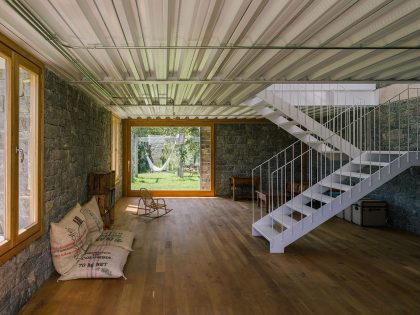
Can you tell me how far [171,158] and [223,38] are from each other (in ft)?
27.3

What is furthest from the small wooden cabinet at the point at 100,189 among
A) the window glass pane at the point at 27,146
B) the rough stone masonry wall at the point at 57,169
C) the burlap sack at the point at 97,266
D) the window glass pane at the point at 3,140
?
the window glass pane at the point at 3,140

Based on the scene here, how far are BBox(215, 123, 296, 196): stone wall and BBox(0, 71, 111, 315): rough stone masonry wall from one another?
16.7 feet

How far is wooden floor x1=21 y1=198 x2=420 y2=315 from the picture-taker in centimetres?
342

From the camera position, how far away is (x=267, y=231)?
232 inches

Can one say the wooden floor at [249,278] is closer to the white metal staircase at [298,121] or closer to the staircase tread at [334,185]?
the staircase tread at [334,185]

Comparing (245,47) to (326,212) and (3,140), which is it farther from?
(326,212)

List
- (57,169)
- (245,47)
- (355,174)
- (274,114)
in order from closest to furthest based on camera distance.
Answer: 1. (245,47)
2. (57,169)
3. (355,174)
4. (274,114)

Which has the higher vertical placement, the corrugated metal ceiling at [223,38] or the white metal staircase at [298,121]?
the corrugated metal ceiling at [223,38]

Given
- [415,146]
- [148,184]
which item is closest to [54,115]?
[415,146]

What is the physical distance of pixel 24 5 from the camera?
8.13ft

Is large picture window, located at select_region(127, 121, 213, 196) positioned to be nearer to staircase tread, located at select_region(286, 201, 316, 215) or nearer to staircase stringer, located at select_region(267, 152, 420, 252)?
staircase tread, located at select_region(286, 201, 316, 215)

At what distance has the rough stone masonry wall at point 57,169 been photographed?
328 centimetres

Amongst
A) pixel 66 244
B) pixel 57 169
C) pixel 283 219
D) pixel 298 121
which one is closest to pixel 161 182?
pixel 298 121

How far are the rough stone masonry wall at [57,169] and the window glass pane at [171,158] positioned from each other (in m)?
4.31
